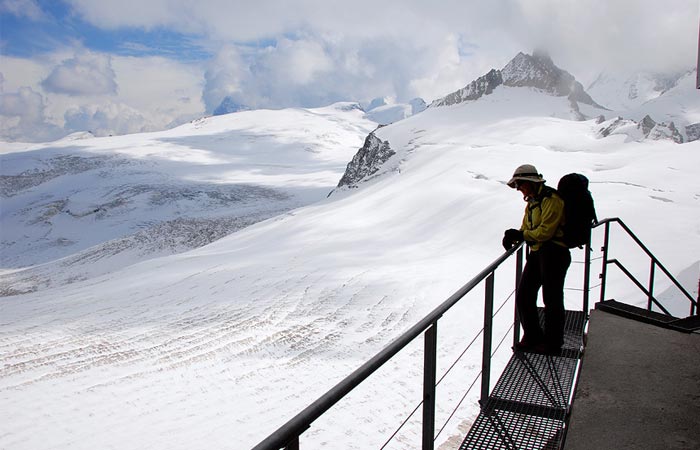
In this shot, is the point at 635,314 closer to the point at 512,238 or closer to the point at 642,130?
the point at 512,238

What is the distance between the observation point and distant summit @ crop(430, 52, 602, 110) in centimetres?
6694

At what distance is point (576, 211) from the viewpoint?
166 inches

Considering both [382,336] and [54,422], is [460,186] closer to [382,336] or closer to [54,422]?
[382,336]

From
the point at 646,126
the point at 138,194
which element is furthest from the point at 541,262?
the point at 138,194

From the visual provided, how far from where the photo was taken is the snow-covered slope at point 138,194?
46216mm

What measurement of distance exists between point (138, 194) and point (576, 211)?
73.1 metres

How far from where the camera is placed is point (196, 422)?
9.20 m

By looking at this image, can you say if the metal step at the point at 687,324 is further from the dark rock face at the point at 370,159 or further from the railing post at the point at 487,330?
the dark rock face at the point at 370,159

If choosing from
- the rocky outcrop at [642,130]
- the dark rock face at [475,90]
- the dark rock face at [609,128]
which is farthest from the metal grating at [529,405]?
the dark rock face at [475,90]

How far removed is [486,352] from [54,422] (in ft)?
30.6

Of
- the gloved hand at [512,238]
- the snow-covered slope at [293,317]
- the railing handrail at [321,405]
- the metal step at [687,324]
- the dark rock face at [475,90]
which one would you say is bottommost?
the snow-covered slope at [293,317]

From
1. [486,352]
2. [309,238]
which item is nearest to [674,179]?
[309,238]

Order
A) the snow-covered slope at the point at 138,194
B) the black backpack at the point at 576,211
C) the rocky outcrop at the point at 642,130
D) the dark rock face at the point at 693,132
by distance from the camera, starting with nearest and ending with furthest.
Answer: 1. the black backpack at the point at 576,211
2. the rocky outcrop at the point at 642,130
3. the snow-covered slope at the point at 138,194
4. the dark rock face at the point at 693,132

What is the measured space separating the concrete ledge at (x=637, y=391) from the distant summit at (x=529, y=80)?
64.0 meters
